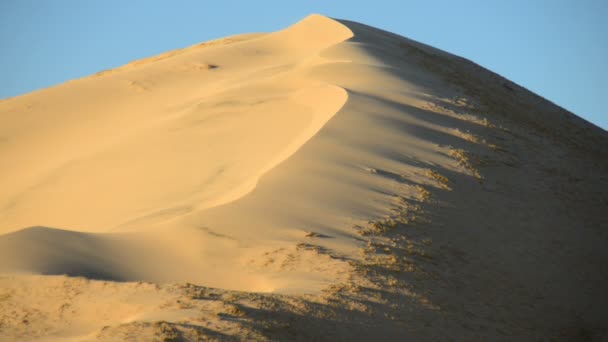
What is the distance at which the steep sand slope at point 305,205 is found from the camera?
4516 mm

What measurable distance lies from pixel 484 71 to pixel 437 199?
7219 mm

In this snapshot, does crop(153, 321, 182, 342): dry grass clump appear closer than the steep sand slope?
Yes

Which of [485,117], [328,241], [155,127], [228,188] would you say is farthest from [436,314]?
[155,127]

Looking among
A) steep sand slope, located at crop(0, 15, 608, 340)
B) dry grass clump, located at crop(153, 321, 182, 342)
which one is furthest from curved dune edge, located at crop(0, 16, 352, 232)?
dry grass clump, located at crop(153, 321, 182, 342)

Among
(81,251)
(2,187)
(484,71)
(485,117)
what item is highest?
(484,71)

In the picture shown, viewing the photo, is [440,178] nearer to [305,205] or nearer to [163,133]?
[305,205]

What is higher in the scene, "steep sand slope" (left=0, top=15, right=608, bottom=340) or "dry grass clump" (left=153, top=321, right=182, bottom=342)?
"steep sand slope" (left=0, top=15, right=608, bottom=340)

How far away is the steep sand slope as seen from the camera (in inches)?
178

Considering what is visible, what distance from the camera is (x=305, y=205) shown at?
6.05 metres

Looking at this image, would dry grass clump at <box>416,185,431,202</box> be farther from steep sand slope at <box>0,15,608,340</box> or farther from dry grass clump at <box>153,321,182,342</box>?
dry grass clump at <box>153,321,182,342</box>

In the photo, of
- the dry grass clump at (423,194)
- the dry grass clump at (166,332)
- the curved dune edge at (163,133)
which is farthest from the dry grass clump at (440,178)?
the dry grass clump at (166,332)

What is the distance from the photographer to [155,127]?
32.4 feet

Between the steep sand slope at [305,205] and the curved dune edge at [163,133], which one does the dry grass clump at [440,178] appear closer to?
the steep sand slope at [305,205]

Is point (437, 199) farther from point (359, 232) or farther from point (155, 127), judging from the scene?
point (155, 127)
